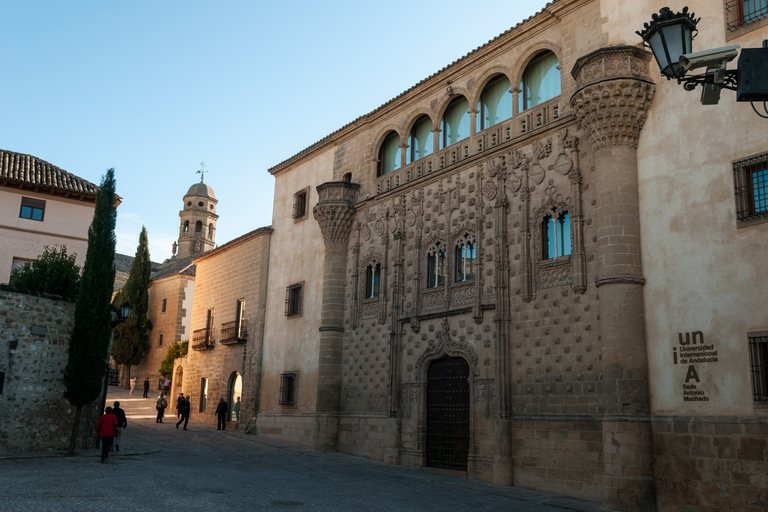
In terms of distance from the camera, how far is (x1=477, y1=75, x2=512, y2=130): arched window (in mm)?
17812

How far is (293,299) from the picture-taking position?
25219 mm

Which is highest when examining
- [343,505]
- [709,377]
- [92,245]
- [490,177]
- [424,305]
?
[490,177]

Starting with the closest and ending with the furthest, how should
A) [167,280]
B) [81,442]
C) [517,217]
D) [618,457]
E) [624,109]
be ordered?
[618,457] < [624,109] < [517,217] < [81,442] < [167,280]

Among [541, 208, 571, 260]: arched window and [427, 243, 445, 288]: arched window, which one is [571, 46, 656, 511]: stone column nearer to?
[541, 208, 571, 260]: arched window

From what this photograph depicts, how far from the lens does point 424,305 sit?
18984 millimetres

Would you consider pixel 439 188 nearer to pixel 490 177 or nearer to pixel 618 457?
pixel 490 177

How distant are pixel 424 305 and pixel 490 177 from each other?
408 centimetres

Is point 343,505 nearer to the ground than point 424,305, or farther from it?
nearer to the ground

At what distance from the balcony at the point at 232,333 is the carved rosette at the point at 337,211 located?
7.21 meters

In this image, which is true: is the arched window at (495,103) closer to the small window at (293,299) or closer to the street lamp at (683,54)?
the small window at (293,299)

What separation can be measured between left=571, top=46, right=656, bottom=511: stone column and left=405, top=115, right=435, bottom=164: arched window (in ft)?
21.0

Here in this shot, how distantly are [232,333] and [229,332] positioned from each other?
0.31 meters

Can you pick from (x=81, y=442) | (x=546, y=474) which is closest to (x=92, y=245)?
(x=81, y=442)

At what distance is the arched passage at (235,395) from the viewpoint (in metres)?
27.6
